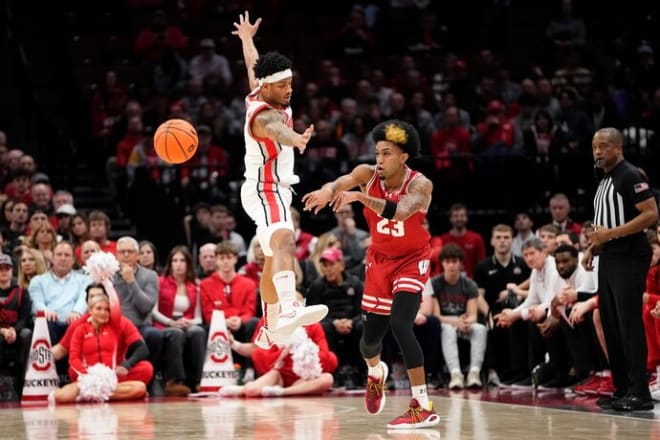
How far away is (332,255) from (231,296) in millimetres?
1214

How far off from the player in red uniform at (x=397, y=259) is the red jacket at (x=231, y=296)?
4102 mm

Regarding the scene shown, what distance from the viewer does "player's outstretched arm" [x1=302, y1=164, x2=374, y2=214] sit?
795 cm

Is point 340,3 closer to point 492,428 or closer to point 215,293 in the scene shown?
point 215,293

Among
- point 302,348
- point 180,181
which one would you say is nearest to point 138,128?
point 180,181

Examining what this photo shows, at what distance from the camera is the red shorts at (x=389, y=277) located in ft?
29.2

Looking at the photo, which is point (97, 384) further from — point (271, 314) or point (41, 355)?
point (271, 314)

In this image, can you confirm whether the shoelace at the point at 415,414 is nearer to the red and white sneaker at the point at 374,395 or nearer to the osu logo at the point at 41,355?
the red and white sneaker at the point at 374,395

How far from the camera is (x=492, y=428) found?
8742mm

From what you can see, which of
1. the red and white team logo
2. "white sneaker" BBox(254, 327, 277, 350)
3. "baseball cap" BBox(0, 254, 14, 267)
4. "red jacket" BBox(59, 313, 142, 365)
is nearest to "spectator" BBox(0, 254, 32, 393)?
"baseball cap" BBox(0, 254, 14, 267)

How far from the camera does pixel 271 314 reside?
9.02m

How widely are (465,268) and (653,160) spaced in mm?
2980

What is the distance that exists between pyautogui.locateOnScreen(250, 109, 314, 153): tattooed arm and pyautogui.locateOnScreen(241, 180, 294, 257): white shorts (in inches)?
17.9

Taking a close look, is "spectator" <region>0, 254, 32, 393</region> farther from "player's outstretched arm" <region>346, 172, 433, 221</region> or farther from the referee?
the referee

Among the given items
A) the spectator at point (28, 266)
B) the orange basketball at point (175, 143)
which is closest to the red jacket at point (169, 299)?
the spectator at point (28, 266)
